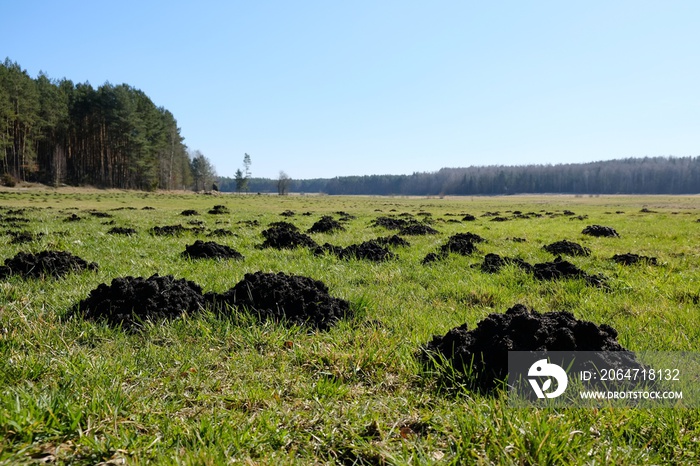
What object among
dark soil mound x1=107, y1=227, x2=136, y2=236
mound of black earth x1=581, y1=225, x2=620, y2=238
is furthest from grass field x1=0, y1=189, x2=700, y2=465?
mound of black earth x1=581, y1=225, x2=620, y2=238

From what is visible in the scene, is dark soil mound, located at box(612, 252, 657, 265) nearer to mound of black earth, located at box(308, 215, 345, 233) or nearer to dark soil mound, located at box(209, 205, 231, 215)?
mound of black earth, located at box(308, 215, 345, 233)

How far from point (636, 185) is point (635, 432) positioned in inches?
8827

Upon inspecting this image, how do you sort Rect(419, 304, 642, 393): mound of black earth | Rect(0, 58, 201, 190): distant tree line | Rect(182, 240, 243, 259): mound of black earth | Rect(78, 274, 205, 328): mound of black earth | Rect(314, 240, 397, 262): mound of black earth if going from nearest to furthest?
Rect(419, 304, 642, 393): mound of black earth, Rect(78, 274, 205, 328): mound of black earth, Rect(182, 240, 243, 259): mound of black earth, Rect(314, 240, 397, 262): mound of black earth, Rect(0, 58, 201, 190): distant tree line

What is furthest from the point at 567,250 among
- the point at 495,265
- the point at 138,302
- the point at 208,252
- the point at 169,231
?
the point at 169,231

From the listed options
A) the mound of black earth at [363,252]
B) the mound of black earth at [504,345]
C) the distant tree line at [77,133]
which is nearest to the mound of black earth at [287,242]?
the mound of black earth at [363,252]

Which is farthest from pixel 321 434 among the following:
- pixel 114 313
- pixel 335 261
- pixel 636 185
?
pixel 636 185

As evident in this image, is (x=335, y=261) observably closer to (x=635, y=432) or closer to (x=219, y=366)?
(x=219, y=366)

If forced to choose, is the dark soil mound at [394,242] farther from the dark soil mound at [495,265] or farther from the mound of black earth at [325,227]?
the mound of black earth at [325,227]

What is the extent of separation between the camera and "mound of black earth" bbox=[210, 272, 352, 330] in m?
4.38

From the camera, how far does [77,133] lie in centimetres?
7575

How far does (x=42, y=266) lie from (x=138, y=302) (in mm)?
3096

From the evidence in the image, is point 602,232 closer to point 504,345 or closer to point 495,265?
point 495,265

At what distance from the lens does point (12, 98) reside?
59938mm

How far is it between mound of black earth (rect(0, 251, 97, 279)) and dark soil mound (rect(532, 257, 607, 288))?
7747mm
